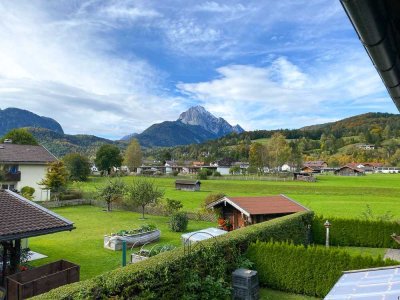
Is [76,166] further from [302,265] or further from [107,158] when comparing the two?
[302,265]

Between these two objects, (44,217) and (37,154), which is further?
(37,154)

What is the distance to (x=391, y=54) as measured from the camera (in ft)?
8.76

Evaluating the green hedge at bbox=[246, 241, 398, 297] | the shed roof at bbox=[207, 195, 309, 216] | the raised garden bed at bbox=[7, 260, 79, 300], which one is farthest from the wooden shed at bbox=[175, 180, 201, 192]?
the raised garden bed at bbox=[7, 260, 79, 300]

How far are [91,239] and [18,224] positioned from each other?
43.2 feet

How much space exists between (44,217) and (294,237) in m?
13.8

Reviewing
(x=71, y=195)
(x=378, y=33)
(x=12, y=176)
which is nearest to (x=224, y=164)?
(x=71, y=195)

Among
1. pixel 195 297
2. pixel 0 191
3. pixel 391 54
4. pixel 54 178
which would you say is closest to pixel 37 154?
pixel 54 178

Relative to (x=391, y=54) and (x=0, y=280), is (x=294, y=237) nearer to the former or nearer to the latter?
(x=0, y=280)

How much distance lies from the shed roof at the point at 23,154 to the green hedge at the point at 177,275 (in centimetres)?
3893

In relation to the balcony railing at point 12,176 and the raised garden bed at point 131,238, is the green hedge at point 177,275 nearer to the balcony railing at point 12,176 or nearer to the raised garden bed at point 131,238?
the raised garden bed at point 131,238

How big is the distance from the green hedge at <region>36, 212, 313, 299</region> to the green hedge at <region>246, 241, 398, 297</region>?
1.06 m

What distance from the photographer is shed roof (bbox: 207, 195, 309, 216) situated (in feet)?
80.7

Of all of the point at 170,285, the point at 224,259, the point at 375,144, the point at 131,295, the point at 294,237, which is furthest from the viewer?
the point at 375,144

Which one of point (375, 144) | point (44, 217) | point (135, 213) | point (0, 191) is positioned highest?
point (375, 144)
